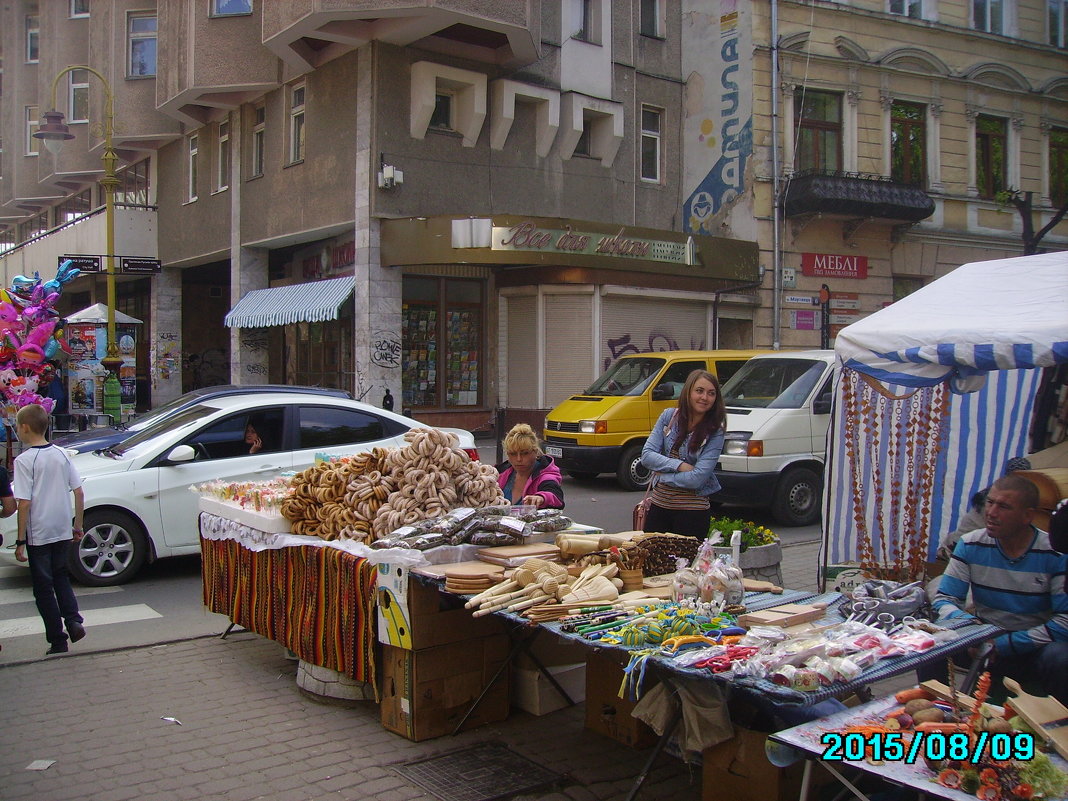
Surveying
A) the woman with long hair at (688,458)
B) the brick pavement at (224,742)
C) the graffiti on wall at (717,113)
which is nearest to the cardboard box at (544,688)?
the brick pavement at (224,742)

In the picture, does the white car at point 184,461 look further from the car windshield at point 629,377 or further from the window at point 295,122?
the window at point 295,122

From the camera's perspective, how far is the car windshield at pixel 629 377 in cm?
1420

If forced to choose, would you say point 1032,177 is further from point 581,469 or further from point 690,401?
point 690,401

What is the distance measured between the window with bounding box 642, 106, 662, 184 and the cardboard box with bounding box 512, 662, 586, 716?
19448 mm

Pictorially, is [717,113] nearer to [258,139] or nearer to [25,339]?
[258,139]

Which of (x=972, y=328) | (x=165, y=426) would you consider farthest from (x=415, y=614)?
(x=165, y=426)

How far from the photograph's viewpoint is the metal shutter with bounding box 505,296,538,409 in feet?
66.9

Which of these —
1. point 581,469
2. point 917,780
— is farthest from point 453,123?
point 917,780

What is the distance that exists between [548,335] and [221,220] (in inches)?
388

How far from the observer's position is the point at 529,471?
20.0 feet

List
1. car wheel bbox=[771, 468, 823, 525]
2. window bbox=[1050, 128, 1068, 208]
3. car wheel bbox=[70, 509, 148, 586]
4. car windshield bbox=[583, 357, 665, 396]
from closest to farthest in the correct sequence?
1. car wheel bbox=[70, 509, 148, 586]
2. car wheel bbox=[771, 468, 823, 525]
3. car windshield bbox=[583, 357, 665, 396]
4. window bbox=[1050, 128, 1068, 208]

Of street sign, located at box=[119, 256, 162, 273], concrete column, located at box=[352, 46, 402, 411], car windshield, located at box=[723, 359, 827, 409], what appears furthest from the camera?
street sign, located at box=[119, 256, 162, 273]
